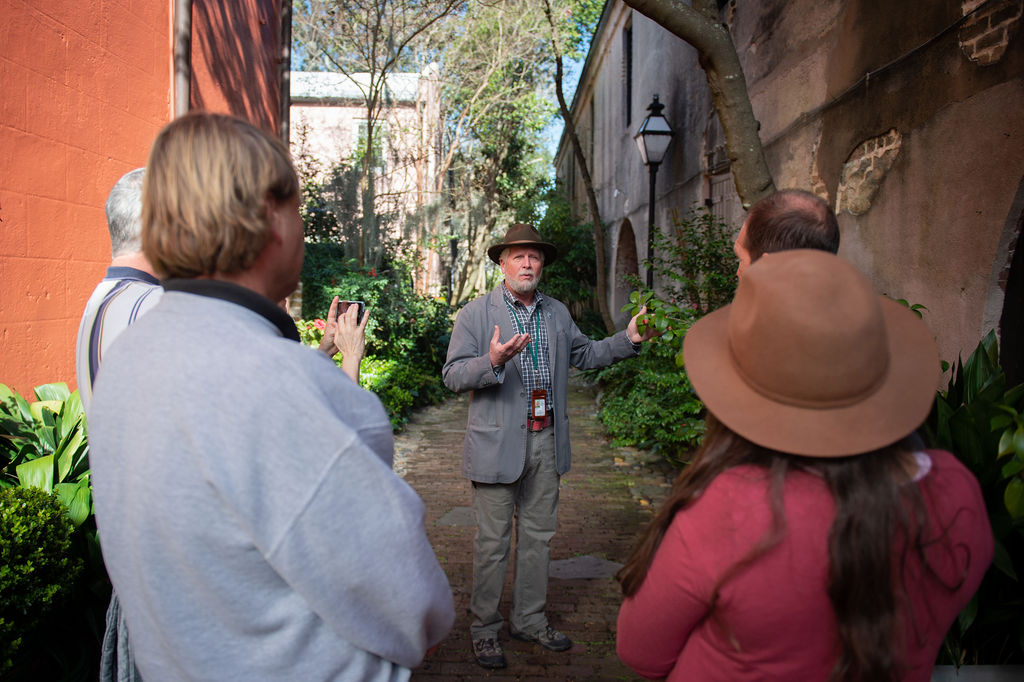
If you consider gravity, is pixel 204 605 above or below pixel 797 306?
below

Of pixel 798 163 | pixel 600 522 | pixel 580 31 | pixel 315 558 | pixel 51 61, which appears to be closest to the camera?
pixel 315 558

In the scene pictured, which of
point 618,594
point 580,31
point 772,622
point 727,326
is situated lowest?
point 618,594

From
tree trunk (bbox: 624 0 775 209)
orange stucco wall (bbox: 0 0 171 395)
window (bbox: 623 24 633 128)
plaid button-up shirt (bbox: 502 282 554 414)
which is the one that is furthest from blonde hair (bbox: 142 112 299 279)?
window (bbox: 623 24 633 128)

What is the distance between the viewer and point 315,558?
1.12 metres

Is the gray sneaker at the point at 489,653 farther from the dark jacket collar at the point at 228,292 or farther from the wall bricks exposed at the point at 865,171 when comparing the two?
the wall bricks exposed at the point at 865,171

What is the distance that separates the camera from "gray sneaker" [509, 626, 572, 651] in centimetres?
341

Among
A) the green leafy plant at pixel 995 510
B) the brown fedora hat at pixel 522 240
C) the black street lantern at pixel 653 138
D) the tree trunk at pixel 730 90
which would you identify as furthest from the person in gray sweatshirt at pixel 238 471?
the black street lantern at pixel 653 138

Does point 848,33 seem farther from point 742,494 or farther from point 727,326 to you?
point 742,494

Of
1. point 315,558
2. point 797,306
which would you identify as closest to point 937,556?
point 797,306

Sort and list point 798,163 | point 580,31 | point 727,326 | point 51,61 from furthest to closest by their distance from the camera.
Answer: point 580,31, point 798,163, point 51,61, point 727,326

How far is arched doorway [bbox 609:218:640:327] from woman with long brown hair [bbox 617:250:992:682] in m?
12.8

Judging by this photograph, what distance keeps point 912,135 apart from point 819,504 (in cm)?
371

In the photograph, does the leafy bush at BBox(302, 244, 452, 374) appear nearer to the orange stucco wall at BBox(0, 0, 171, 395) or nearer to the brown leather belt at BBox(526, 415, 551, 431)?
the orange stucco wall at BBox(0, 0, 171, 395)

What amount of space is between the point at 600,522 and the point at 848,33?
3915 mm
